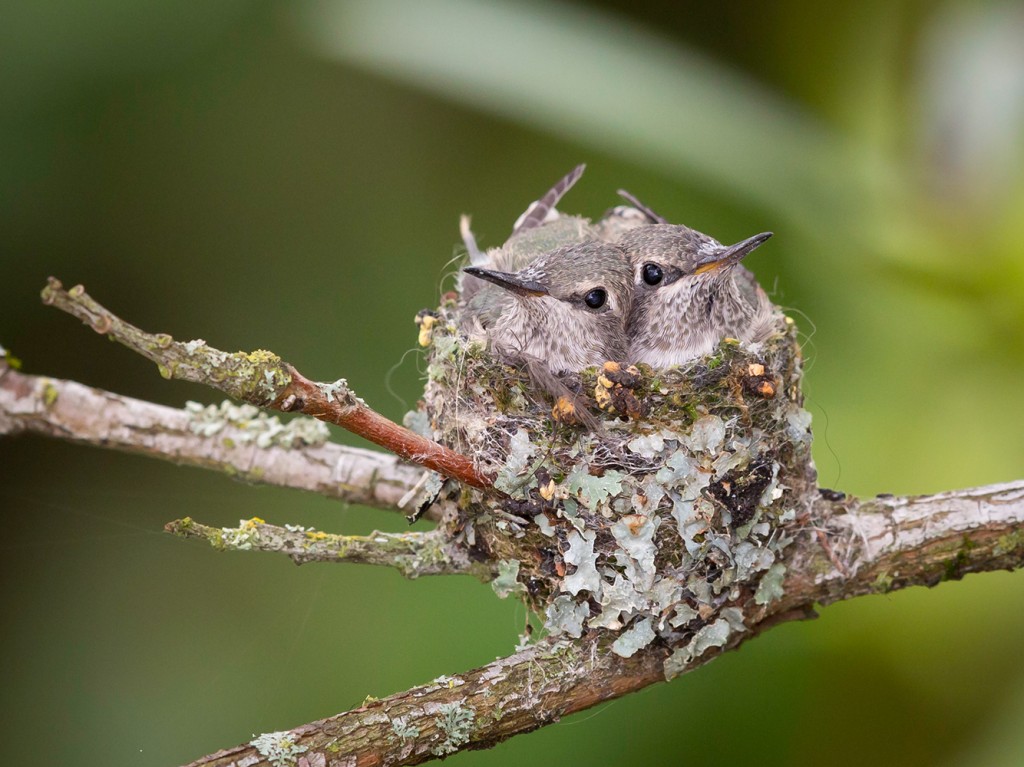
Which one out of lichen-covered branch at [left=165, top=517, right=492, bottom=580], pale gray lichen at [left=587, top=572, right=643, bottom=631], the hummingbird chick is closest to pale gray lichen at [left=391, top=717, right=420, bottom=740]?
lichen-covered branch at [left=165, top=517, right=492, bottom=580]

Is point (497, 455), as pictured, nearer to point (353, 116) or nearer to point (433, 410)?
point (433, 410)

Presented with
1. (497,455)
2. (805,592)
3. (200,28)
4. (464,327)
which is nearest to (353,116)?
(200,28)

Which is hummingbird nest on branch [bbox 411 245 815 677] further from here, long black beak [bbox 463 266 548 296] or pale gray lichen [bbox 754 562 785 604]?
long black beak [bbox 463 266 548 296]

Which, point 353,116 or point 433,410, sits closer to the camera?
point 433,410

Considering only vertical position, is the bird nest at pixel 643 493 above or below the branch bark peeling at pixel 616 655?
above

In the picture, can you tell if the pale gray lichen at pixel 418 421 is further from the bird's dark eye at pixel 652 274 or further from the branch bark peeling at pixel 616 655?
the branch bark peeling at pixel 616 655

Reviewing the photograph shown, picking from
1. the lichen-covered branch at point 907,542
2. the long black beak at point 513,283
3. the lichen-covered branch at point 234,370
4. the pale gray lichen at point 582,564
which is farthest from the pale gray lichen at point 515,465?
the lichen-covered branch at point 907,542
